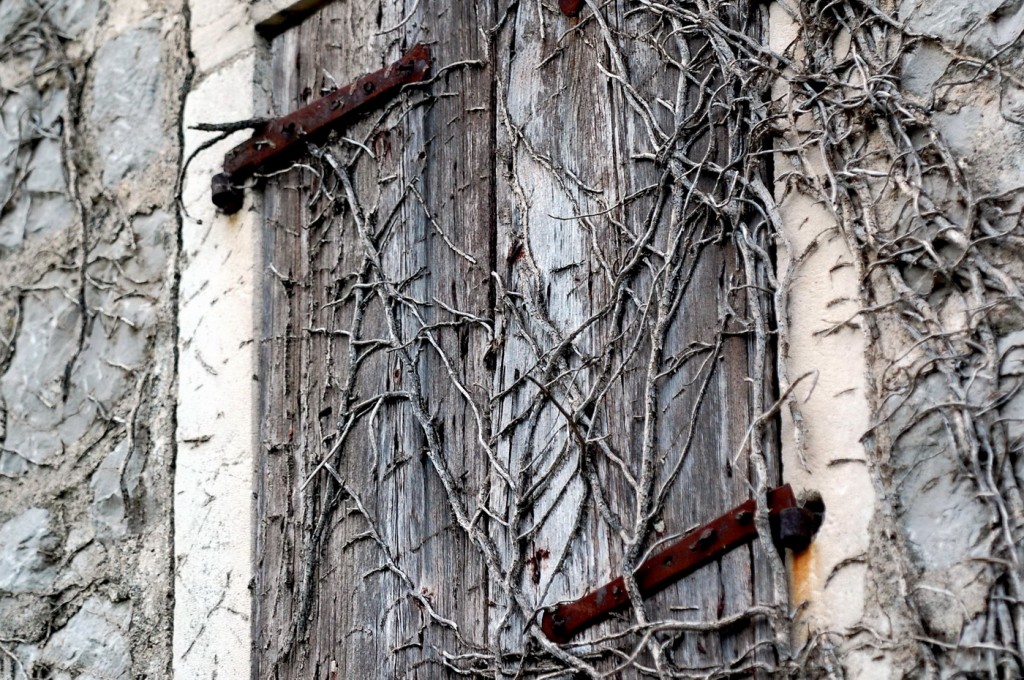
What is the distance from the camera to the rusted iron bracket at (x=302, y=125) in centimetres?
255

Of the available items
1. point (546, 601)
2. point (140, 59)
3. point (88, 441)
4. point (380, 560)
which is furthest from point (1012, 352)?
point (140, 59)

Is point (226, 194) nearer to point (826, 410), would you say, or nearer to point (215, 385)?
point (215, 385)

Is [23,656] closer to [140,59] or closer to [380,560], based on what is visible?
[380,560]

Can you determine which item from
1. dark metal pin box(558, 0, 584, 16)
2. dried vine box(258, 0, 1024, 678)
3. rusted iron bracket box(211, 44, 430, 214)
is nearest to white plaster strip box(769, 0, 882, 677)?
dried vine box(258, 0, 1024, 678)

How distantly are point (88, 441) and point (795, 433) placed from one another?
1757mm

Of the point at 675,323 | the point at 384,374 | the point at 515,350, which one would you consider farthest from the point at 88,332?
the point at 675,323

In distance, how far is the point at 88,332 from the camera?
2.95m

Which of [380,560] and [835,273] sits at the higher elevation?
[835,273]

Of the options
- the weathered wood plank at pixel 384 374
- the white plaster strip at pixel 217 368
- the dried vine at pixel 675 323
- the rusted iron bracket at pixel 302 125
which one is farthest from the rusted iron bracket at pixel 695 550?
the rusted iron bracket at pixel 302 125

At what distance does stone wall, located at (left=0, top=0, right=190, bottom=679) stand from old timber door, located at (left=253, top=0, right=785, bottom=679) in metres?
0.37

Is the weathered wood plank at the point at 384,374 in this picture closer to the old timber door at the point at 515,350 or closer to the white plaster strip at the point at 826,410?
the old timber door at the point at 515,350

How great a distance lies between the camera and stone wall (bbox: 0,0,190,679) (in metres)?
2.69

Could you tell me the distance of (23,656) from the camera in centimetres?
275

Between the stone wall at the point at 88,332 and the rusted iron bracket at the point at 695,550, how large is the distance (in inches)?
39.5
